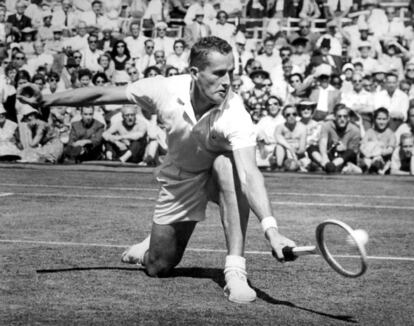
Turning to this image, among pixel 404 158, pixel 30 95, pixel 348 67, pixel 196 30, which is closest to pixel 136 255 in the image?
pixel 30 95

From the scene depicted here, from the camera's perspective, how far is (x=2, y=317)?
5789mm

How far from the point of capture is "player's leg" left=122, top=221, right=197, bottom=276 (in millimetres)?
7309

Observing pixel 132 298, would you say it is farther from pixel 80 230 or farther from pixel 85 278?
pixel 80 230

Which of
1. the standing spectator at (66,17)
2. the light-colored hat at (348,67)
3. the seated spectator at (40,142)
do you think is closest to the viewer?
the seated spectator at (40,142)

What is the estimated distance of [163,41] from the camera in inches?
889

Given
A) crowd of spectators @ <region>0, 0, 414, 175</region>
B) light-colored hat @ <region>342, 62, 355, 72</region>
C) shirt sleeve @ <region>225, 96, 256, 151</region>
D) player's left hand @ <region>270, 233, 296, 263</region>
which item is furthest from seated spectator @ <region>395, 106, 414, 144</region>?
player's left hand @ <region>270, 233, 296, 263</region>

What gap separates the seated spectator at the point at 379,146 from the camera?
60.4 feet

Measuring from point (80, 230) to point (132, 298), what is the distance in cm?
348

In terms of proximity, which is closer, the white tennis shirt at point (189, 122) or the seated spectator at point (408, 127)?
the white tennis shirt at point (189, 122)

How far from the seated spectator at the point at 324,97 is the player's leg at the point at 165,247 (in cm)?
1229

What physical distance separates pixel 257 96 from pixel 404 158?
9.64 ft

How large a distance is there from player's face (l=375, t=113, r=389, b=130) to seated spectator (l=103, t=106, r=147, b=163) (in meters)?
4.00

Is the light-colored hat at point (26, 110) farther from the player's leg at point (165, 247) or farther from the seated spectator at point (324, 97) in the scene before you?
the player's leg at point (165, 247)

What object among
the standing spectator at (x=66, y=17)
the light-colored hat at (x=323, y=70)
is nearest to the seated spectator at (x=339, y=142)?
the light-colored hat at (x=323, y=70)
